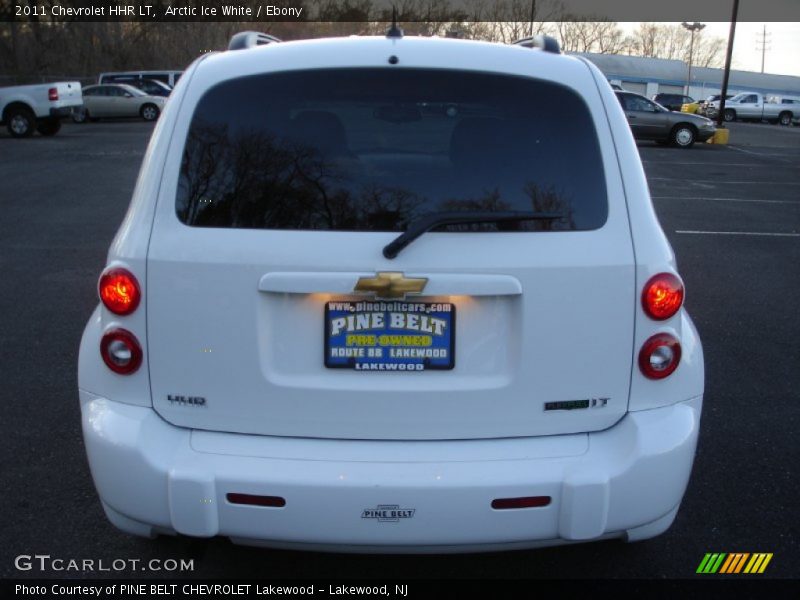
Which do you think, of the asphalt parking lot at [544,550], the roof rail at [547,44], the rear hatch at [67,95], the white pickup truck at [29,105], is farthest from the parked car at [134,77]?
the roof rail at [547,44]

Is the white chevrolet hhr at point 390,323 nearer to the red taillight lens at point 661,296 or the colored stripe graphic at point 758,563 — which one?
the red taillight lens at point 661,296

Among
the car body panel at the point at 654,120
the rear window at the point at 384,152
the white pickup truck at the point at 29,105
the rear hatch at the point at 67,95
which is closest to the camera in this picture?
the rear window at the point at 384,152

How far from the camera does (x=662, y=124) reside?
2562 centimetres

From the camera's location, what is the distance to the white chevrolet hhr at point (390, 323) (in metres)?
2.46

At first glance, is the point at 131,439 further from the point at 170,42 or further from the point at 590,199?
the point at 170,42

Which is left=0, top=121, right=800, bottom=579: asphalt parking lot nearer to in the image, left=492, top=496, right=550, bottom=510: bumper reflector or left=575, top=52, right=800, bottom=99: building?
left=492, top=496, right=550, bottom=510: bumper reflector

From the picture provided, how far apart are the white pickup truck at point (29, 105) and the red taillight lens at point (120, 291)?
24.1 meters

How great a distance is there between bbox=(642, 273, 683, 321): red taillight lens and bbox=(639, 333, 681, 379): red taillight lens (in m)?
0.07

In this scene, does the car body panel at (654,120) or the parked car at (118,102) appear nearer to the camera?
the car body panel at (654,120)

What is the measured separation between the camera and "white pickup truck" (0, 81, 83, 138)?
24438mm

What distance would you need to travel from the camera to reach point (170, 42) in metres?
56.8

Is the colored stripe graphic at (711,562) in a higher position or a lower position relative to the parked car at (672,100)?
higher

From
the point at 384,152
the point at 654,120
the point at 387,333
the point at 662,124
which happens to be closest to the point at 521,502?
the point at 387,333

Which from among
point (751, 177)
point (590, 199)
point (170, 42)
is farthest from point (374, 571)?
point (170, 42)
